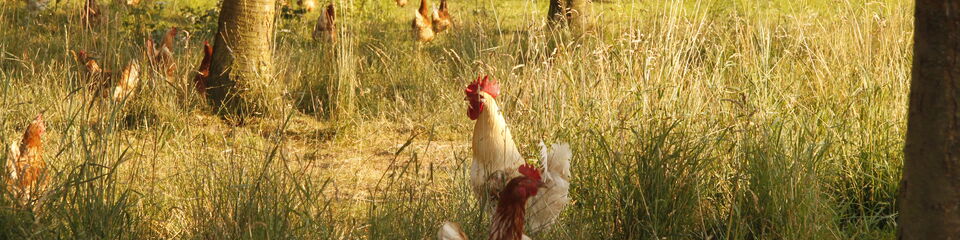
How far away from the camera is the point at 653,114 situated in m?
3.69

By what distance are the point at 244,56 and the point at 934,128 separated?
14.2ft

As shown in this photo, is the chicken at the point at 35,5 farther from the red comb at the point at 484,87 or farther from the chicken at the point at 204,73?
the red comb at the point at 484,87

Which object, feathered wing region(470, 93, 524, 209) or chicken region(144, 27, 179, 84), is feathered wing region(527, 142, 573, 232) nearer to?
feathered wing region(470, 93, 524, 209)

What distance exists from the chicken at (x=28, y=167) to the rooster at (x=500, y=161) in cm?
136

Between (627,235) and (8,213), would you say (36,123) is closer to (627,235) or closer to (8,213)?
(8,213)

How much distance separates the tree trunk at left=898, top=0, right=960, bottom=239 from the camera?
2.21 meters

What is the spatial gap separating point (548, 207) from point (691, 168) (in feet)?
1.57

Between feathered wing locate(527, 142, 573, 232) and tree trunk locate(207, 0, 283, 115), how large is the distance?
260 cm

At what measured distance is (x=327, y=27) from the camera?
6.80 m

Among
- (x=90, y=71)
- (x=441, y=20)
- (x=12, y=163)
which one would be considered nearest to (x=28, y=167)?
(x=12, y=163)

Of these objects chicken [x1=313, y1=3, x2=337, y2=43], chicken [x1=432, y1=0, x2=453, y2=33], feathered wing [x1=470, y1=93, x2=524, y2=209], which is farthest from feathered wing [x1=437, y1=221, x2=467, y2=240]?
chicken [x1=432, y1=0, x2=453, y2=33]

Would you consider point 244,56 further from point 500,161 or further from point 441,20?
point 500,161

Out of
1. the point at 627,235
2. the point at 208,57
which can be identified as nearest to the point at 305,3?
the point at 208,57

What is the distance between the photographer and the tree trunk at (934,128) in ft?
7.25
